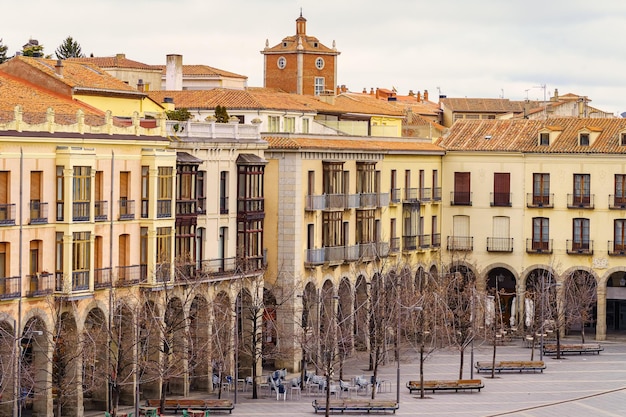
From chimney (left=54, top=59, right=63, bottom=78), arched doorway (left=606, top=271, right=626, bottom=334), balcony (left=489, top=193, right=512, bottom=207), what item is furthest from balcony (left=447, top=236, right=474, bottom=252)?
chimney (left=54, top=59, right=63, bottom=78)

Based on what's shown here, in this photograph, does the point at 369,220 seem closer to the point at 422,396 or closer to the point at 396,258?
the point at 396,258

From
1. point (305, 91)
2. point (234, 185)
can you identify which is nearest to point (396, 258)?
point (234, 185)

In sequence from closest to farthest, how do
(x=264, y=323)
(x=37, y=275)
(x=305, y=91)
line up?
(x=37, y=275) → (x=264, y=323) → (x=305, y=91)

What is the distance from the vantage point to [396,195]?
113m

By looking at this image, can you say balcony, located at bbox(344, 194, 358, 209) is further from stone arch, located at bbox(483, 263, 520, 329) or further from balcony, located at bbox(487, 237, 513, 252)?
stone arch, located at bbox(483, 263, 520, 329)

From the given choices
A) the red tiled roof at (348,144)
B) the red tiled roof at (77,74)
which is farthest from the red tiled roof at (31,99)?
the red tiled roof at (348,144)

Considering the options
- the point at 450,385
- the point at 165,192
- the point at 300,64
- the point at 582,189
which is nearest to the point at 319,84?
the point at 300,64

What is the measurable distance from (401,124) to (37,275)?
57.4 m

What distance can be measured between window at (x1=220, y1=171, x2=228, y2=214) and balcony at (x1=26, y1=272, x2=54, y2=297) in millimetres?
18009

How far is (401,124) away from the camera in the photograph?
128 meters

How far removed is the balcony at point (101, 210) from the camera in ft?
261

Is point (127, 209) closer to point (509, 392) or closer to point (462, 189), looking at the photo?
point (509, 392)

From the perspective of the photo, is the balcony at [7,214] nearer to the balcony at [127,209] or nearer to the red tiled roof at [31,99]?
the red tiled roof at [31,99]

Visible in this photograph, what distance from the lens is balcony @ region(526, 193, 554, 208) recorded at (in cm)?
11644
